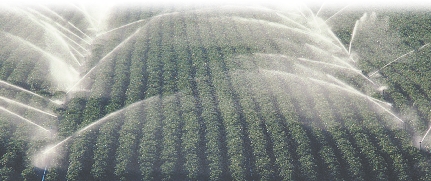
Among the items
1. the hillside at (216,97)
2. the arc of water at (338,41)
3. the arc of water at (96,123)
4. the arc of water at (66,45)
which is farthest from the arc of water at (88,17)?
the arc of water at (338,41)

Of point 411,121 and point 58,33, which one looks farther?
point 58,33

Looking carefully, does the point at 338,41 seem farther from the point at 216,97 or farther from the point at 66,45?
the point at 66,45

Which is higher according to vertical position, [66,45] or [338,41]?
[338,41]

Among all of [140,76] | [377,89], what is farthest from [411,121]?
[140,76]

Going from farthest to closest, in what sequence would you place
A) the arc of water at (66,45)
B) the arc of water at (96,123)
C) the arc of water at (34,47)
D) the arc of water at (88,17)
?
1. the arc of water at (88,17)
2. the arc of water at (34,47)
3. the arc of water at (66,45)
4. the arc of water at (96,123)

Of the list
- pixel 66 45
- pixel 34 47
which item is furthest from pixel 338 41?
pixel 34 47

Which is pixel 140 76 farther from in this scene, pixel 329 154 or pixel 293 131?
pixel 329 154

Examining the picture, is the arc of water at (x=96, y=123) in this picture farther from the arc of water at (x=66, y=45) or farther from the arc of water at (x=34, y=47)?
the arc of water at (x=34, y=47)

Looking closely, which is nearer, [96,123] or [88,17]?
[96,123]

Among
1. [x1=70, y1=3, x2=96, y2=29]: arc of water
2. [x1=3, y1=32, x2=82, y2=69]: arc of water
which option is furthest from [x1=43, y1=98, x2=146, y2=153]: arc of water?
[x1=70, y1=3, x2=96, y2=29]: arc of water
